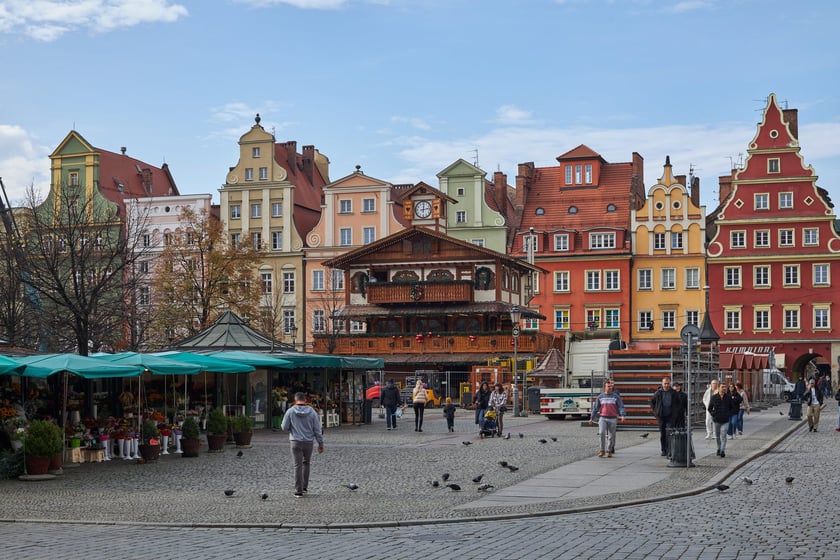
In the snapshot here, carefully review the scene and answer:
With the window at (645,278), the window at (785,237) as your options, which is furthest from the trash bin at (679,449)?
the window at (645,278)

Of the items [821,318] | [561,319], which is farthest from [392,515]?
[561,319]

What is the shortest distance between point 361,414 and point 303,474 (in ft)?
81.1

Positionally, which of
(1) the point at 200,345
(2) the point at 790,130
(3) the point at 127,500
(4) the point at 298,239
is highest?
(2) the point at 790,130

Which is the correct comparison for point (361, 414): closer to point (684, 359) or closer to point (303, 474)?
point (684, 359)

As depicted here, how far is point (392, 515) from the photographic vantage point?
1595 cm

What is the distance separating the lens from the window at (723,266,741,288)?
75.9 m

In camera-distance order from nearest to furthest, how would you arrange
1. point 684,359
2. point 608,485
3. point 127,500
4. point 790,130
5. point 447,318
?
point 127,500 < point 608,485 < point 684,359 < point 447,318 < point 790,130

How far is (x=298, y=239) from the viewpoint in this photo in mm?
80062

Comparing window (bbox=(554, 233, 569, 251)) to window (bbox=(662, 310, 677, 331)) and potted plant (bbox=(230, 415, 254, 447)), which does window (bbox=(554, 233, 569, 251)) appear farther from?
potted plant (bbox=(230, 415, 254, 447))

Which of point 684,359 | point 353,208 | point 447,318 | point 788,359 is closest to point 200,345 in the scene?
point 684,359

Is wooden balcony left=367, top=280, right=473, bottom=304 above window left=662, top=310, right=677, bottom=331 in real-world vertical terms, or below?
above

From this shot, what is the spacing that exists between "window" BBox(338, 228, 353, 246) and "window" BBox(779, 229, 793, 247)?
88.3ft

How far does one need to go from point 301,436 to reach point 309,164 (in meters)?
69.3

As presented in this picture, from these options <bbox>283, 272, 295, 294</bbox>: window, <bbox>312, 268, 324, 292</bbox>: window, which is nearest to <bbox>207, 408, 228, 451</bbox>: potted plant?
<bbox>312, 268, 324, 292</bbox>: window
